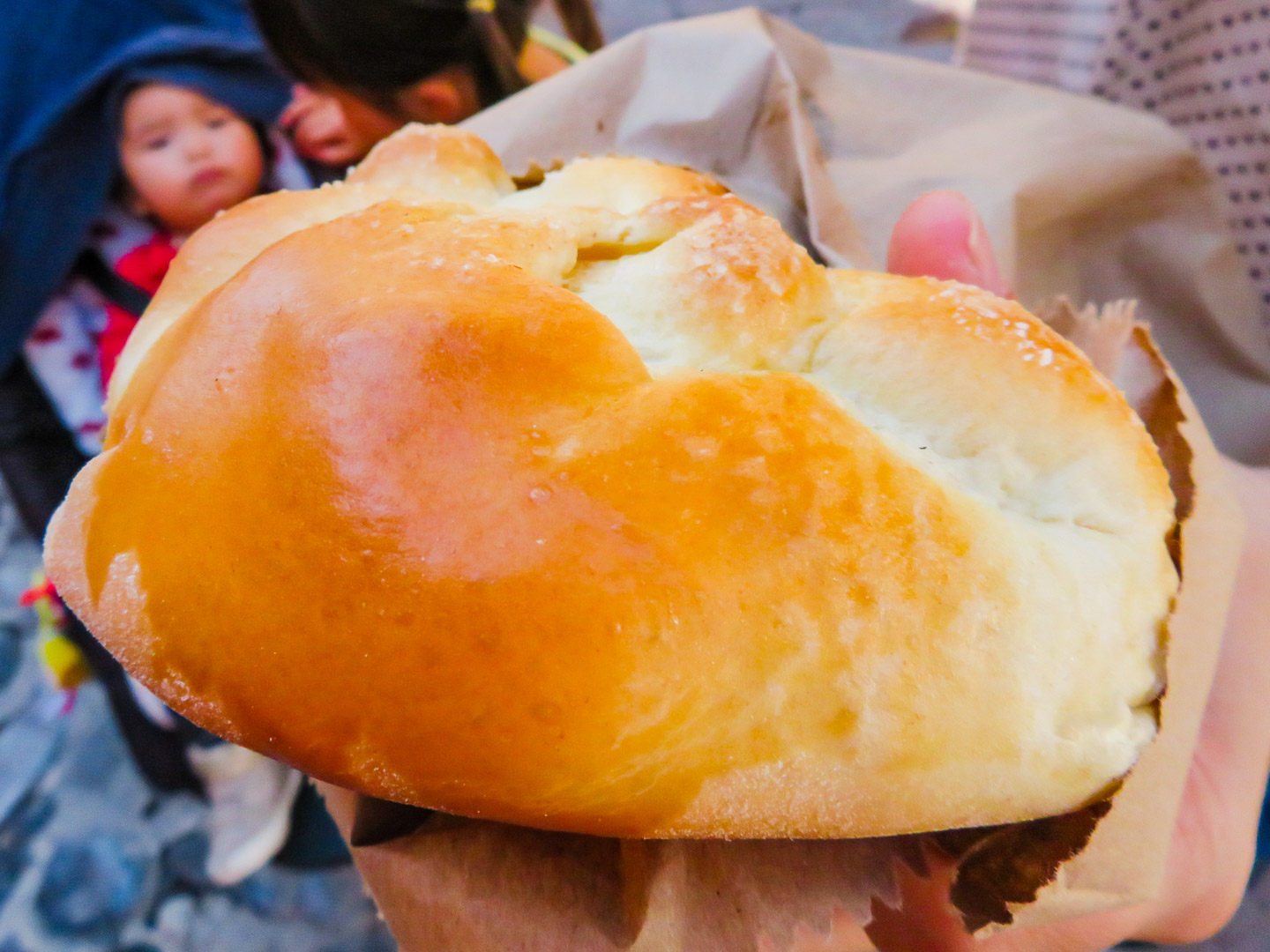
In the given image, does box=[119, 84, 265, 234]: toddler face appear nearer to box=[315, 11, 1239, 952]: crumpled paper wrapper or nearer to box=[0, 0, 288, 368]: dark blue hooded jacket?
box=[0, 0, 288, 368]: dark blue hooded jacket

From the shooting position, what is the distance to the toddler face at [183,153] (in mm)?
1805

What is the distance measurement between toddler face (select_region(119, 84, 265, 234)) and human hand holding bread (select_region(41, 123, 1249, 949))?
150 centimetres

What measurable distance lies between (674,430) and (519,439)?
117 mm

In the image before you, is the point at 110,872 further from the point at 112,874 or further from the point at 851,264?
the point at 851,264

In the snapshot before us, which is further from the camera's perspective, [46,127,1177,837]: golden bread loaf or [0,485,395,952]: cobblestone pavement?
[0,485,395,952]: cobblestone pavement

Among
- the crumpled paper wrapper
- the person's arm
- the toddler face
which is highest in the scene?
the toddler face

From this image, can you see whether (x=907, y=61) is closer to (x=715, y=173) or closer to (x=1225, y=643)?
(x=715, y=173)

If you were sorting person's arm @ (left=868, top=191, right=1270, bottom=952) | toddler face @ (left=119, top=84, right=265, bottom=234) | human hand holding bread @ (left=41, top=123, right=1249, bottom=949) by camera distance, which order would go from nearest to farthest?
human hand holding bread @ (left=41, top=123, right=1249, bottom=949)
person's arm @ (left=868, top=191, right=1270, bottom=952)
toddler face @ (left=119, top=84, right=265, bottom=234)

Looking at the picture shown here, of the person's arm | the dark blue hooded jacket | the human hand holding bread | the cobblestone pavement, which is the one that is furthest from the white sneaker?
the person's arm

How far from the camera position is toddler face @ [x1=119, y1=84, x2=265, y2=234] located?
5.92 feet

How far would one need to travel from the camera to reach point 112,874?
196 cm

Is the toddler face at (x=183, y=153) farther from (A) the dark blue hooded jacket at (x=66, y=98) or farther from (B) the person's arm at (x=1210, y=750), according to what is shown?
(B) the person's arm at (x=1210, y=750)

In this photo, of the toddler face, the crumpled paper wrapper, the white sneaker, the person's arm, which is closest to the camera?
the crumpled paper wrapper

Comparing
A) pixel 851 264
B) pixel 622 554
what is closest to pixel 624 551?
pixel 622 554
